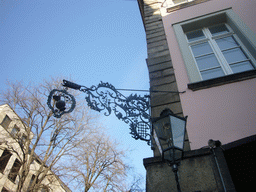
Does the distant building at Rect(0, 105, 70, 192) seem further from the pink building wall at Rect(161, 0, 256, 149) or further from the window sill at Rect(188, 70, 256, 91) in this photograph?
the window sill at Rect(188, 70, 256, 91)

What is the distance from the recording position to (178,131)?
268cm

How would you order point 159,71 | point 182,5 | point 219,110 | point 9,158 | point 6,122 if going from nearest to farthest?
point 219,110, point 159,71, point 182,5, point 9,158, point 6,122

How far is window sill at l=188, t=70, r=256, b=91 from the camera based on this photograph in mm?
4129

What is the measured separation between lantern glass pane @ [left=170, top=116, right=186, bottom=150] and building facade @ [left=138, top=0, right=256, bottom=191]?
756 mm

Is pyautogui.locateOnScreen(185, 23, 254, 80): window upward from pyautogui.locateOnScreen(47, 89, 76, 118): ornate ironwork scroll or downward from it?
upward

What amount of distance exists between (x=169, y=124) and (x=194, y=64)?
2.68m

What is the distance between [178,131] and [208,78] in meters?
2.48

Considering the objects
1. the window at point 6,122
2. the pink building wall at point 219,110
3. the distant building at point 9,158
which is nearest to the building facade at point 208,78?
the pink building wall at point 219,110

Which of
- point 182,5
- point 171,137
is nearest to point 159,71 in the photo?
point 171,137

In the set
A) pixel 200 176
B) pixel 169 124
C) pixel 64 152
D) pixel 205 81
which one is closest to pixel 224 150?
pixel 200 176

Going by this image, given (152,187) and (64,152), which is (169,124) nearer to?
(152,187)

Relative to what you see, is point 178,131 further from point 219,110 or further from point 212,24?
point 212,24

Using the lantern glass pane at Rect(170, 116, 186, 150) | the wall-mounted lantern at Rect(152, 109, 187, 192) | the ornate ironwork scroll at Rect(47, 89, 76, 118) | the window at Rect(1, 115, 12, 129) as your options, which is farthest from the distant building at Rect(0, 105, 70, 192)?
the lantern glass pane at Rect(170, 116, 186, 150)

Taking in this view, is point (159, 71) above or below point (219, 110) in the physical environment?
above
